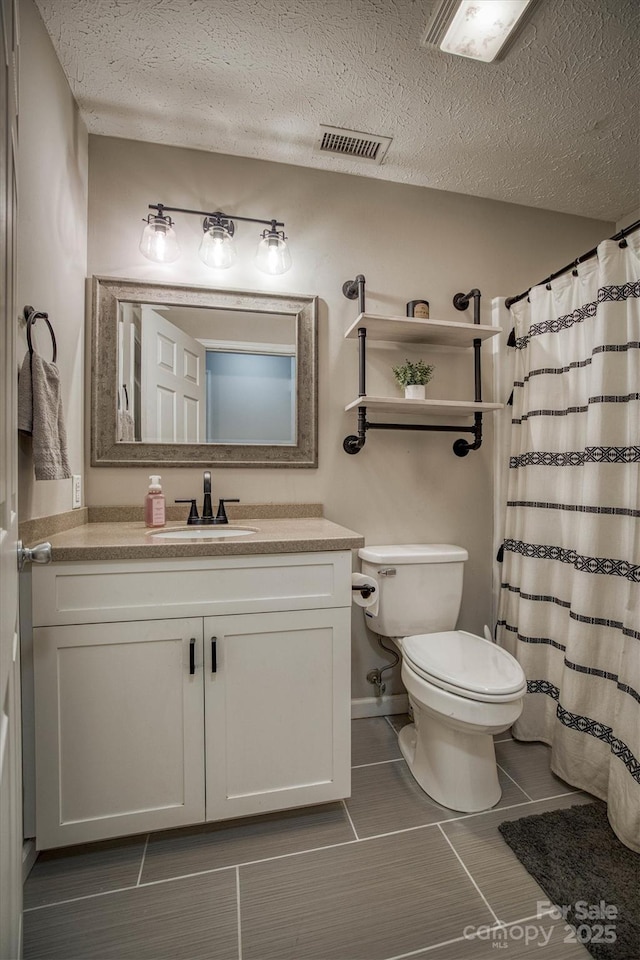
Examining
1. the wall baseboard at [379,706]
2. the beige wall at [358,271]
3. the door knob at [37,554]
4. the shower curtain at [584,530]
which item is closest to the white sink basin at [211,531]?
the beige wall at [358,271]

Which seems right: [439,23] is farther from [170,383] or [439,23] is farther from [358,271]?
[170,383]

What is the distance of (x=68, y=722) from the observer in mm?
1143

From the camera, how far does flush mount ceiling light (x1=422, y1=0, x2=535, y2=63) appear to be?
1.17m

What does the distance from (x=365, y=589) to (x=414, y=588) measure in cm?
35

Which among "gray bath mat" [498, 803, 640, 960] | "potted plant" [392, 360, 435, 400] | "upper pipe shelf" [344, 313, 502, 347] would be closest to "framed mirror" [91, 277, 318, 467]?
"upper pipe shelf" [344, 313, 502, 347]

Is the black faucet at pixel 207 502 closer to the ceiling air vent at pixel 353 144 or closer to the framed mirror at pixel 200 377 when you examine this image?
the framed mirror at pixel 200 377

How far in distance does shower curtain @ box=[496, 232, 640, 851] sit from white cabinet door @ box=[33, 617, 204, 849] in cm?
129

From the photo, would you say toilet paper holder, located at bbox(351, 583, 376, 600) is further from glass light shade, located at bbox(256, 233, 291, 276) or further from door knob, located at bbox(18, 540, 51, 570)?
glass light shade, located at bbox(256, 233, 291, 276)

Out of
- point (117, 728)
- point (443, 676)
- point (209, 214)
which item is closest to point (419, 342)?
point (209, 214)

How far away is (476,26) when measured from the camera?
4.03 feet

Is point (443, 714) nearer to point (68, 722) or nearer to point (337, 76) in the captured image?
point (68, 722)

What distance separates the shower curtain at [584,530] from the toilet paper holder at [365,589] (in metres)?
0.73

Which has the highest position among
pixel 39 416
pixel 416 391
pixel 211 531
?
pixel 416 391

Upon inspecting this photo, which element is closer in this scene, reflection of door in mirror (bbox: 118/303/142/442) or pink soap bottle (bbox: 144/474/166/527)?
pink soap bottle (bbox: 144/474/166/527)
